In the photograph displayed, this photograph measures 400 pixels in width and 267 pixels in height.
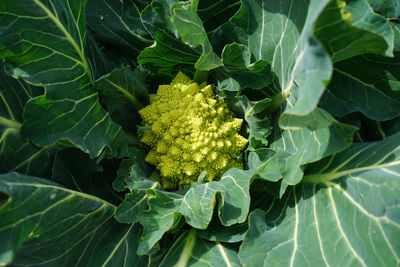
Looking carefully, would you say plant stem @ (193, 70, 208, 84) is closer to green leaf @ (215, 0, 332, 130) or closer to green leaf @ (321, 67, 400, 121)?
green leaf @ (215, 0, 332, 130)

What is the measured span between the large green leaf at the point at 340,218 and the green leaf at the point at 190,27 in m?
0.65

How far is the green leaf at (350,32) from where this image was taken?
3.34ft

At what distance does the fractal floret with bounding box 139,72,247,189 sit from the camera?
167 cm

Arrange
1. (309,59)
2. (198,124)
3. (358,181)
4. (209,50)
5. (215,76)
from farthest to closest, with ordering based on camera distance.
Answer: (215,76), (198,124), (209,50), (358,181), (309,59)

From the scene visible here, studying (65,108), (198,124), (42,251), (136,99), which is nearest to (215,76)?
(198,124)

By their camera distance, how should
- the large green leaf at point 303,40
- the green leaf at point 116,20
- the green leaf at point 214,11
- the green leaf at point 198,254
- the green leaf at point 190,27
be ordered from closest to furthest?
1. the large green leaf at point 303,40
2. the green leaf at point 190,27
3. the green leaf at point 198,254
4. the green leaf at point 214,11
5. the green leaf at point 116,20

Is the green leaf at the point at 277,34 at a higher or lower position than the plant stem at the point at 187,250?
higher

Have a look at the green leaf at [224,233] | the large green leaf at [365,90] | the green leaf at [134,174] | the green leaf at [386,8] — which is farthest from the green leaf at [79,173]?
the green leaf at [386,8]

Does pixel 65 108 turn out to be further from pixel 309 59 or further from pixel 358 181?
pixel 358 181

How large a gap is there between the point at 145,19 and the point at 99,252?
105 centimetres

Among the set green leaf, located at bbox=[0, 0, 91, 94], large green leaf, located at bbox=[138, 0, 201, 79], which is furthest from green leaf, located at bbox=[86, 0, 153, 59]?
green leaf, located at bbox=[0, 0, 91, 94]

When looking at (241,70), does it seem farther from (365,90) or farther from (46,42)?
(46,42)

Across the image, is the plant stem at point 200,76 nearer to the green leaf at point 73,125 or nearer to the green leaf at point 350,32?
the green leaf at point 73,125

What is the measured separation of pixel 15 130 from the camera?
152 centimetres
